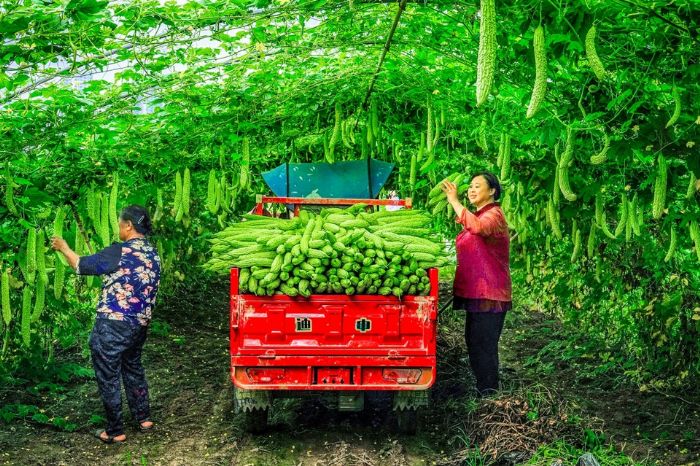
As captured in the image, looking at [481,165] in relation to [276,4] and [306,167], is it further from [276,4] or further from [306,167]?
[276,4]

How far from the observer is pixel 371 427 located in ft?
24.8

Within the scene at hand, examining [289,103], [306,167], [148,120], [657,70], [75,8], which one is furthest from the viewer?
[306,167]

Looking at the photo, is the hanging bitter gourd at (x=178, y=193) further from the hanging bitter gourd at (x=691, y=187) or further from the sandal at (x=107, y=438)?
the hanging bitter gourd at (x=691, y=187)

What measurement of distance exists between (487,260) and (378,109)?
13.4ft

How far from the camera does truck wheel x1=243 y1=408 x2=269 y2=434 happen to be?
7.20 m

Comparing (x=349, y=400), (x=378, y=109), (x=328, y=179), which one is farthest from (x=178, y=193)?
(x=349, y=400)

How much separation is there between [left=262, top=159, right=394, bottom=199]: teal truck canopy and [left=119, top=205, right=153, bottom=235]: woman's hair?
12.6 feet

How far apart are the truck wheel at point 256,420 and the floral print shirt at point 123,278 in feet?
4.09

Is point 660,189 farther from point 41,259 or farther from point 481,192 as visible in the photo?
point 41,259

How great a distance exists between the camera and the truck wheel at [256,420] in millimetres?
7199

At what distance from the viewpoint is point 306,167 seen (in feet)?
37.0

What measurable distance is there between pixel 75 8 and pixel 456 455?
14.3ft

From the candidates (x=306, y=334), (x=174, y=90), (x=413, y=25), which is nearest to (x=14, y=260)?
(x=174, y=90)

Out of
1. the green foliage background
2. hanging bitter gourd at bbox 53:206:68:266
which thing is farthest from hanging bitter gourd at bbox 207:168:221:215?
hanging bitter gourd at bbox 53:206:68:266
